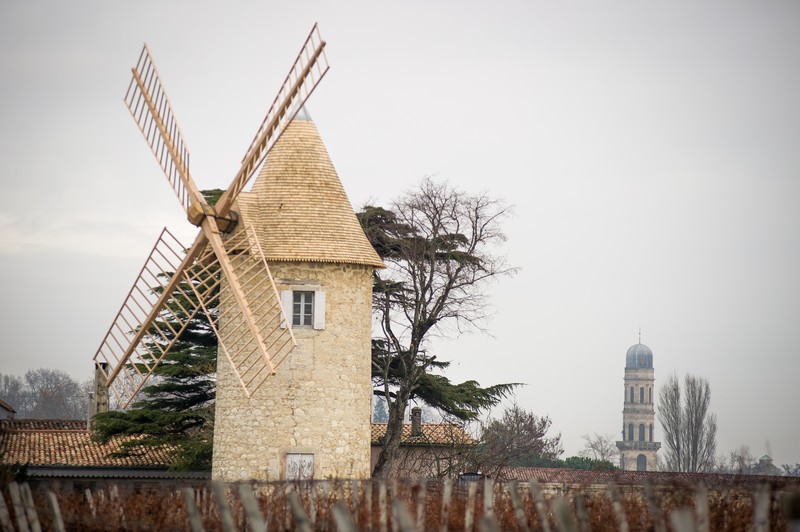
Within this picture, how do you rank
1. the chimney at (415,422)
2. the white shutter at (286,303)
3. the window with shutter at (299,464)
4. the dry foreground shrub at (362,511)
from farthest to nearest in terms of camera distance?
the chimney at (415,422) < the white shutter at (286,303) < the window with shutter at (299,464) < the dry foreground shrub at (362,511)

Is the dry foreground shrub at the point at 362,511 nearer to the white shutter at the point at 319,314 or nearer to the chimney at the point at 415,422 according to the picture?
the white shutter at the point at 319,314

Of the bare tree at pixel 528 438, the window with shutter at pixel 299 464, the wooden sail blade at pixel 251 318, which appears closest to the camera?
the window with shutter at pixel 299 464

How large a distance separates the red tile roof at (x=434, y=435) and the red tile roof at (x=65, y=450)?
5978mm

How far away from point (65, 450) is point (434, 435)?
33.7ft

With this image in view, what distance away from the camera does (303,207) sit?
25.8 metres

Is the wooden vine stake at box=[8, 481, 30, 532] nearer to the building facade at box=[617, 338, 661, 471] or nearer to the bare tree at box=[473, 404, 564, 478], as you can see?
the bare tree at box=[473, 404, 564, 478]

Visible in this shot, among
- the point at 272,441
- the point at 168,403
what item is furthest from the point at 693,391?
the point at 272,441

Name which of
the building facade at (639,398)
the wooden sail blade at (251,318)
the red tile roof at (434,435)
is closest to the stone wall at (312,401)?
the wooden sail blade at (251,318)

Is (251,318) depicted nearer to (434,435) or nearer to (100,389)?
(100,389)

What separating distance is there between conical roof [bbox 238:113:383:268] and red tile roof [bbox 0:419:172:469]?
9.06 metres

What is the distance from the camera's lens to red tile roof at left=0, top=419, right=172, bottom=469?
32281mm

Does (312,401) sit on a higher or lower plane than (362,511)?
higher

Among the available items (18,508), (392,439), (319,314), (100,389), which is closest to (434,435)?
(392,439)

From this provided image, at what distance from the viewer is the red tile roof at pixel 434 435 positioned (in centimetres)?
3441
